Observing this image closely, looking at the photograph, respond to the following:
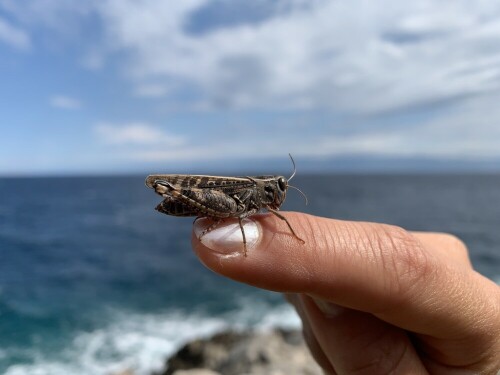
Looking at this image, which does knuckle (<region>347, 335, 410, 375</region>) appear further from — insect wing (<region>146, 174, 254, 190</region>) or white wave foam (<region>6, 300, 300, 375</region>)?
white wave foam (<region>6, 300, 300, 375</region>)

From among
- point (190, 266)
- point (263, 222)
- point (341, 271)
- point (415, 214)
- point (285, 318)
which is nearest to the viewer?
point (341, 271)

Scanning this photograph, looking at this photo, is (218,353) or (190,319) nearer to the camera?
(218,353)

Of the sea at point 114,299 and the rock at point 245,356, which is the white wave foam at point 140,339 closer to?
the sea at point 114,299

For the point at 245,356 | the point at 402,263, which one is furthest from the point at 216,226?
the point at 245,356

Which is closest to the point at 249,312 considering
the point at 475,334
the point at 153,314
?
the point at 153,314

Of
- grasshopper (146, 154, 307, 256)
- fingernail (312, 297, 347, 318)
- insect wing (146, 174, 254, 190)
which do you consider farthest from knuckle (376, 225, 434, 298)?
insect wing (146, 174, 254, 190)

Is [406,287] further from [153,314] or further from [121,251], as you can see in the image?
[121,251]
